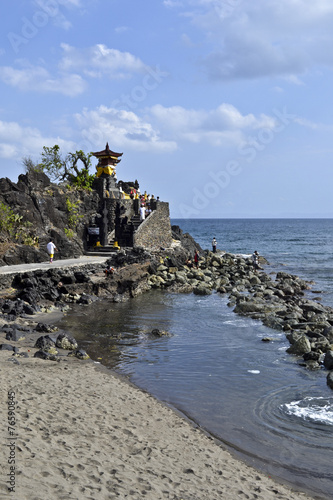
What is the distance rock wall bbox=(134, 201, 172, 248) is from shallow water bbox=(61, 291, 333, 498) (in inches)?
680

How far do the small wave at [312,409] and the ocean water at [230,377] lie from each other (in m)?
0.02

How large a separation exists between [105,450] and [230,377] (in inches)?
Result: 257

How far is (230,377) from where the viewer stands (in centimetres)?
1399

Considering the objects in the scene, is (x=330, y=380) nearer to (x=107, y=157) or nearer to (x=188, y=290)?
(x=188, y=290)

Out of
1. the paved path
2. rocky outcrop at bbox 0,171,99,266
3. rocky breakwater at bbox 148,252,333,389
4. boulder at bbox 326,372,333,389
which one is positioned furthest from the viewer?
rocky outcrop at bbox 0,171,99,266

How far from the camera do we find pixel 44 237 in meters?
32.9

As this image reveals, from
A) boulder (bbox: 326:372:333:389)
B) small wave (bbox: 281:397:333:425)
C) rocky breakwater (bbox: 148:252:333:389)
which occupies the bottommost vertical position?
small wave (bbox: 281:397:333:425)

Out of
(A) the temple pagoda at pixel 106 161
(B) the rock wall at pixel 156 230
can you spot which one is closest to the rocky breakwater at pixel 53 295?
(B) the rock wall at pixel 156 230

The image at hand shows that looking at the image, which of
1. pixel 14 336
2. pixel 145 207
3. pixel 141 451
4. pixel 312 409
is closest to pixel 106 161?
pixel 145 207

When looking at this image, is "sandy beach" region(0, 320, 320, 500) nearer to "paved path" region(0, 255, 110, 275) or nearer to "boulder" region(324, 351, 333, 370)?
"boulder" region(324, 351, 333, 370)

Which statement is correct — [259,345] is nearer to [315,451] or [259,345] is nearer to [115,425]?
[315,451]

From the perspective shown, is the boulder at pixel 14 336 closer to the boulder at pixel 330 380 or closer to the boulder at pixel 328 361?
the boulder at pixel 330 380

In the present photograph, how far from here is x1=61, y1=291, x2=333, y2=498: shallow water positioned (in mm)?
9500

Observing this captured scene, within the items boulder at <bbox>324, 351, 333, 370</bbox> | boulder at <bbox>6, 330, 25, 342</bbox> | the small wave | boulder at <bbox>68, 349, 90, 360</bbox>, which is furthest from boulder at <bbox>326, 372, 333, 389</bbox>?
boulder at <bbox>6, 330, 25, 342</bbox>
